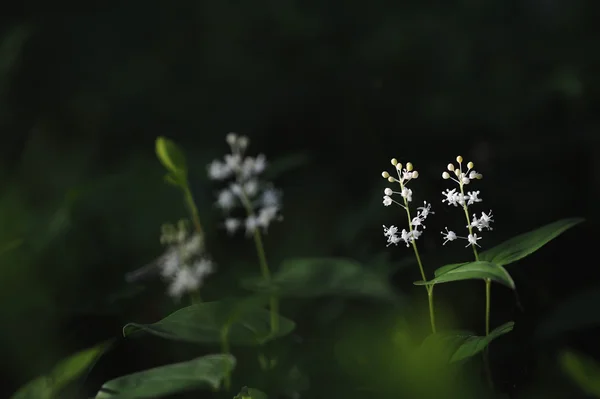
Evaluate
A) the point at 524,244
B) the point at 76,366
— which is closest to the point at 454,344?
the point at 524,244

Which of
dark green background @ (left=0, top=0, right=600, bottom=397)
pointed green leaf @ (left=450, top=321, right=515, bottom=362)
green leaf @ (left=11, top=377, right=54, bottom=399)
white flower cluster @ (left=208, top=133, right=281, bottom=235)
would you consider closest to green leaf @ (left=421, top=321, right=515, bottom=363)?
pointed green leaf @ (left=450, top=321, right=515, bottom=362)

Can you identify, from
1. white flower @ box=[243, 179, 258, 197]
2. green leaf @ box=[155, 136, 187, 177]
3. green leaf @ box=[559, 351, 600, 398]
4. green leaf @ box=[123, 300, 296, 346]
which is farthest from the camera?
white flower @ box=[243, 179, 258, 197]

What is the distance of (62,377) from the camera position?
80 centimetres

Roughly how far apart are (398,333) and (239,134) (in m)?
1.24

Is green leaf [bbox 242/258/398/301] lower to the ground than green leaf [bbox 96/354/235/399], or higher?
higher

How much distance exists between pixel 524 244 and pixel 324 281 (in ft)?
0.85

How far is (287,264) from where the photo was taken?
0.95m

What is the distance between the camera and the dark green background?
3.70 ft

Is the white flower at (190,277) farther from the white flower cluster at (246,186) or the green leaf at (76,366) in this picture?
the green leaf at (76,366)

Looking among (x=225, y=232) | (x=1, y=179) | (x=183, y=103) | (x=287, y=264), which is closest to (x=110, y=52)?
(x=183, y=103)

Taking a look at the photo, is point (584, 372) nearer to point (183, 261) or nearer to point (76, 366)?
point (76, 366)

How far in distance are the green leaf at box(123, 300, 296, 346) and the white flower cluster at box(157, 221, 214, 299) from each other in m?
0.23

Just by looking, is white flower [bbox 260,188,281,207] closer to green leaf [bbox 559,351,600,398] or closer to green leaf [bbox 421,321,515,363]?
green leaf [bbox 421,321,515,363]

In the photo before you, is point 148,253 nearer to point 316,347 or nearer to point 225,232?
point 225,232
